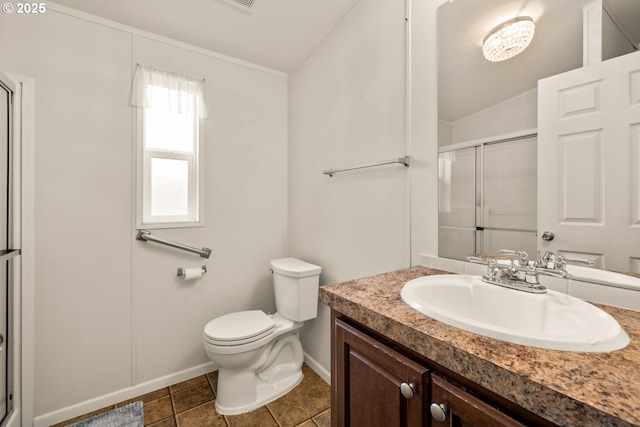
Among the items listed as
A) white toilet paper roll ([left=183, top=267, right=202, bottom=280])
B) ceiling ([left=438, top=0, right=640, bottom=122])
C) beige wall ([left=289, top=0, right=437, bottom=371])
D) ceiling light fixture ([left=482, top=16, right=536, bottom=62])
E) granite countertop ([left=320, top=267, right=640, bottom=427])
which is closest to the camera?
granite countertop ([left=320, top=267, right=640, bottom=427])

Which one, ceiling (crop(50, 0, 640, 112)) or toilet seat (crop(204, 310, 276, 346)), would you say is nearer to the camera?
ceiling (crop(50, 0, 640, 112))

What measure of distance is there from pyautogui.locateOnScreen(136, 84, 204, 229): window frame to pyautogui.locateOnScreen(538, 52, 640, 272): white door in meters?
1.93

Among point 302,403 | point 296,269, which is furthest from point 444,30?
point 302,403

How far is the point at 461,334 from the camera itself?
544 millimetres

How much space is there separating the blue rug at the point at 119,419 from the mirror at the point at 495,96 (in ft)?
6.24

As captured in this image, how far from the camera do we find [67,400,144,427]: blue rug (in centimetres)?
145

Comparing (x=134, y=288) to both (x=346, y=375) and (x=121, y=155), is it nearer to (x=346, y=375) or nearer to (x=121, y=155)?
(x=121, y=155)

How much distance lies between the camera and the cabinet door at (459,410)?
453 mm

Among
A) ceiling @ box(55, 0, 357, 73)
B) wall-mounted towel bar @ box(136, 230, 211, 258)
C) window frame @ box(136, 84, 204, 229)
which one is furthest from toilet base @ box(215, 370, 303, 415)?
ceiling @ box(55, 0, 357, 73)

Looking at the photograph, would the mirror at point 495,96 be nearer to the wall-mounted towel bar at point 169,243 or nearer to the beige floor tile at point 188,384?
the wall-mounted towel bar at point 169,243

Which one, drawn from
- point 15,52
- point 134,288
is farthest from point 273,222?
point 15,52

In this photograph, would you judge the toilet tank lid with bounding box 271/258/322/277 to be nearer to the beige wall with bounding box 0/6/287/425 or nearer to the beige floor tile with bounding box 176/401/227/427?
the beige wall with bounding box 0/6/287/425

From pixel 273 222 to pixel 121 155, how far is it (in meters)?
1.14

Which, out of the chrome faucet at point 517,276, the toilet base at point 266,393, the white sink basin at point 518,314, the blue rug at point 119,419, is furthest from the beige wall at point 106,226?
the chrome faucet at point 517,276
